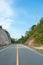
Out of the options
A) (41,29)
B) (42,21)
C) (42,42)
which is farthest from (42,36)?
(42,21)

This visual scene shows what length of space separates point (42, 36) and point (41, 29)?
58.3 feet

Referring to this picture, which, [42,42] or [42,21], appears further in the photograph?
[42,21]

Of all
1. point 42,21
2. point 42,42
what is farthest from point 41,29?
point 42,42

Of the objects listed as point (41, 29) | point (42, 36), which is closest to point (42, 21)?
point (41, 29)

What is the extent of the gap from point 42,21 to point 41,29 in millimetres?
14577

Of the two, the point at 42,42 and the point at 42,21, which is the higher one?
the point at 42,21

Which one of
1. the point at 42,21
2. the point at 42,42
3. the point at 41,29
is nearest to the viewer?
the point at 42,42

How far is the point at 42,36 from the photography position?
97.0m

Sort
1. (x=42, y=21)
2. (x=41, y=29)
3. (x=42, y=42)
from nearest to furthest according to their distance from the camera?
(x=42, y=42), (x=41, y=29), (x=42, y=21)

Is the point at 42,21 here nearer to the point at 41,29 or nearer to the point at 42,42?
the point at 41,29

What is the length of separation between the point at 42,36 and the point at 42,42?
20.3 ft

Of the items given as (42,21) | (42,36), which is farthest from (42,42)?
(42,21)

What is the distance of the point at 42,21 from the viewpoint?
421 ft

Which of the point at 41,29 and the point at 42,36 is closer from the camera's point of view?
the point at 42,36
